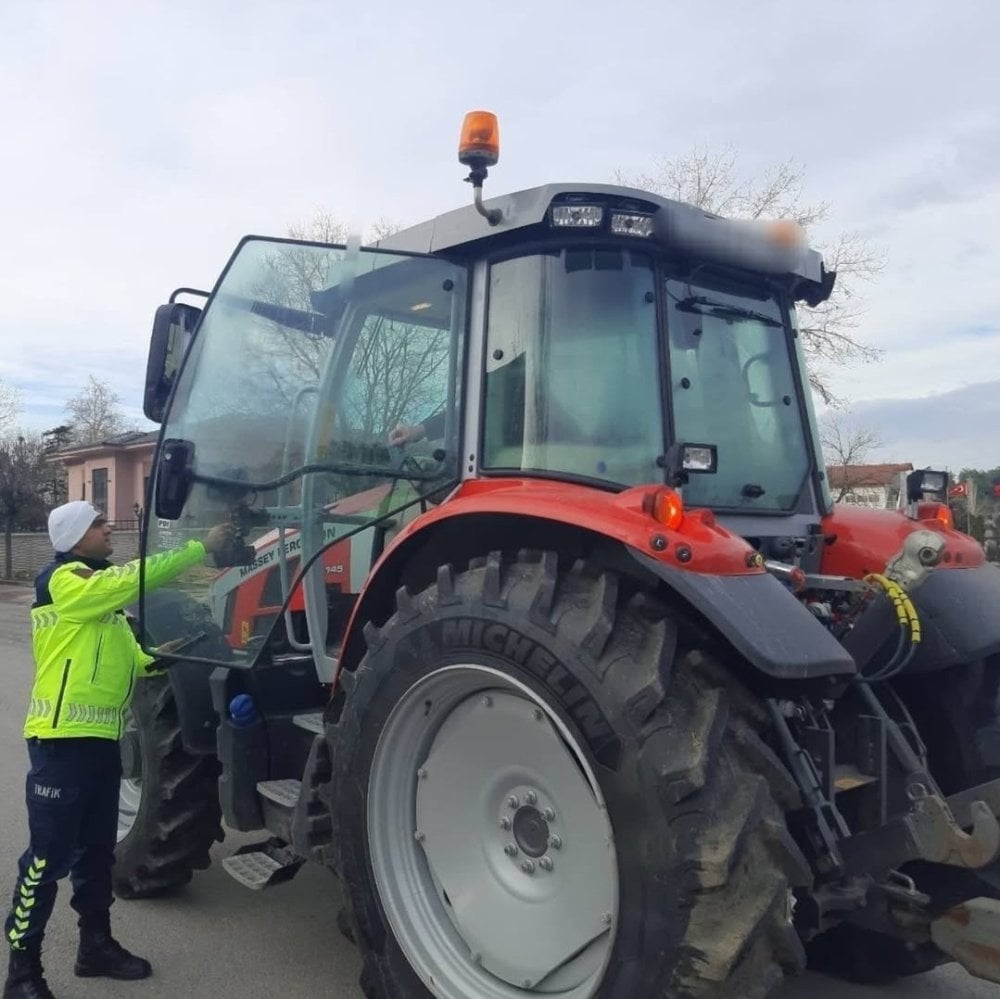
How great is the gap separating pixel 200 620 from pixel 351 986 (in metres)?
1.46

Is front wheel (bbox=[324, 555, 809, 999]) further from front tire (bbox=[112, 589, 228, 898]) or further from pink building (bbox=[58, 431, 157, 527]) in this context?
pink building (bbox=[58, 431, 157, 527])

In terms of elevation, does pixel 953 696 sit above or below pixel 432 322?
below

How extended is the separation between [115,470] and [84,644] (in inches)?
1329

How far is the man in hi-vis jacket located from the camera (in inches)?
146

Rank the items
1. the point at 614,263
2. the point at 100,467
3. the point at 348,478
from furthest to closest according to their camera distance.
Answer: the point at 100,467 → the point at 348,478 → the point at 614,263

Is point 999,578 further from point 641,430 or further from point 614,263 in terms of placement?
point 614,263

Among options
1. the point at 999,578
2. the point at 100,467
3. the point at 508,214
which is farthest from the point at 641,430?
the point at 100,467

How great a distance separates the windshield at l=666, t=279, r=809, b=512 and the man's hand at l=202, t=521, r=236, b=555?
5.65 feet

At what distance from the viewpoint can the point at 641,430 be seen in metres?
3.31

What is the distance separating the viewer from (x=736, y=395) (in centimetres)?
372

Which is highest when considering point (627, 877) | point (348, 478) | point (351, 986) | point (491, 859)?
point (348, 478)

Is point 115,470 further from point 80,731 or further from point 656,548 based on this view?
point 656,548

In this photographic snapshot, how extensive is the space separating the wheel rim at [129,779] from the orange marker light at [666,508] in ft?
9.62

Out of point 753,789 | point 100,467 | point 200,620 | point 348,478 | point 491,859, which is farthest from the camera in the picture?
point 100,467
